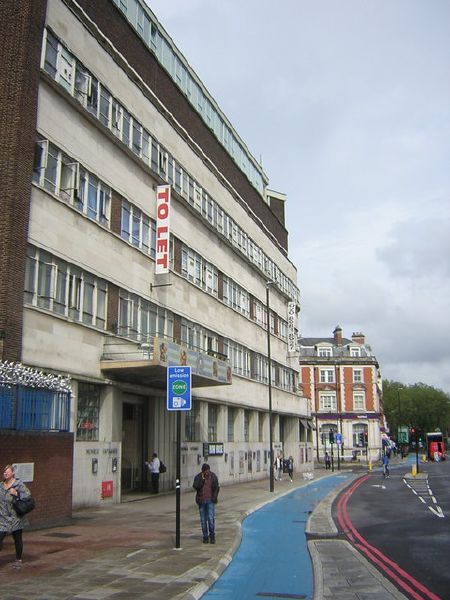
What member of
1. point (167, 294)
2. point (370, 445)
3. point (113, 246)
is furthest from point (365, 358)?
point (113, 246)

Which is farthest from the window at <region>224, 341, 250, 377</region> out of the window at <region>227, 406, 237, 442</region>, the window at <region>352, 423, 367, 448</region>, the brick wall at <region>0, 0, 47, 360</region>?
the window at <region>352, 423, 367, 448</region>

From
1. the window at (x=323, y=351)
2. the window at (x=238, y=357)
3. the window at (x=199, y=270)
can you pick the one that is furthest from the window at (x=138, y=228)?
the window at (x=323, y=351)

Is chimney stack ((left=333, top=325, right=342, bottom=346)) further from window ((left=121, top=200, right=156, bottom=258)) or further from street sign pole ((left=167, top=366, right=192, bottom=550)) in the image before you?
street sign pole ((left=167, top=366, right=192, bottom=550))

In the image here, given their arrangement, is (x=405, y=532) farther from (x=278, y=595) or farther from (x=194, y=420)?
(x=194, y=420)

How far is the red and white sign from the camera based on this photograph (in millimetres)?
28453

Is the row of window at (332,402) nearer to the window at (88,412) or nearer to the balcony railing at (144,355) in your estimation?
the balcony railing at (144,355)

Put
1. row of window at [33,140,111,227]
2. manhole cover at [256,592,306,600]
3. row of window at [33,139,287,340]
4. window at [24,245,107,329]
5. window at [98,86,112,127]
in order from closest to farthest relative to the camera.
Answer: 1. manhole cover at [256,592,306,600]
2. window at [24,245,107,329]
3. row of window at [33,140,111,227]
4. row of window at [33,139,287,340]
5. window at [98,86,112,127]

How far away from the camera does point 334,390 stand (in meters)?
86.7

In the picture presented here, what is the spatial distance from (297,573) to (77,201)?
52.7 feet

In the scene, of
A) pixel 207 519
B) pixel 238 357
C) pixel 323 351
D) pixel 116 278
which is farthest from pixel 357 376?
pixel 207 519

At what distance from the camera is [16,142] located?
1938cm

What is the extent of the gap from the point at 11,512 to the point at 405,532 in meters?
10.6

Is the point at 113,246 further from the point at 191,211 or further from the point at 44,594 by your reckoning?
the point at 44,594

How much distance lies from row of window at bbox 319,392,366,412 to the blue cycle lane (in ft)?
216
